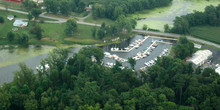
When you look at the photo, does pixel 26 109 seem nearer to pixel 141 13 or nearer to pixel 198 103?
pixel 198 103

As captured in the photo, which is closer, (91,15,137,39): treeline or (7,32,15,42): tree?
(7,32,15,42): tree

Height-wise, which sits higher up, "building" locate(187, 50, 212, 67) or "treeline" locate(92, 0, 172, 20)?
"treeline" locate(92, 0, 172, 20)

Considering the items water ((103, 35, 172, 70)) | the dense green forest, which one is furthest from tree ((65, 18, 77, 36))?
the dense green forest

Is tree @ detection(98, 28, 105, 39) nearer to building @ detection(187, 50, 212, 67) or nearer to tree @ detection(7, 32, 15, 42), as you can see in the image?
tree @ detection(7, 32, 15, 42)

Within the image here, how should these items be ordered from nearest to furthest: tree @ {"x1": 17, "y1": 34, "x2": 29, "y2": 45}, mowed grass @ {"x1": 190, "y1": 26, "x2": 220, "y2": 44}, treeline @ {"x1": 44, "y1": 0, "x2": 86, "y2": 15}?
1. tree @ {"x1": 17, "y1": 34, "x2": 29, "y2": 45}
2. mowed grass @ {"x1": 190, "y1": 26, "x2": 220, "y2": 44}
3. treeline @ {"x1": 44, "y1": 0, "x2": 86, "y2": 15}

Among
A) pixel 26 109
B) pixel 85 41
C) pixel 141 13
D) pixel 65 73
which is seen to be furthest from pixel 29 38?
pixel 141 13

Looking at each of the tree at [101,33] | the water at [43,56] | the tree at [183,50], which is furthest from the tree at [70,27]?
the tree at [183,50]
